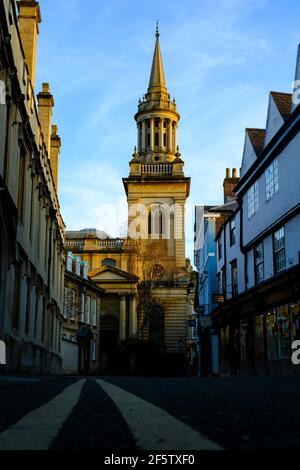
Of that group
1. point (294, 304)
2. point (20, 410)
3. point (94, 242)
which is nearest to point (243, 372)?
point (294, 304)

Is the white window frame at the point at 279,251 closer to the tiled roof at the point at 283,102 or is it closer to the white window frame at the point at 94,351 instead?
the tiled roof at the point at 283,102

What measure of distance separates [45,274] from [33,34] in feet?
34.9

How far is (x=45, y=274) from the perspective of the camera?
26.9m

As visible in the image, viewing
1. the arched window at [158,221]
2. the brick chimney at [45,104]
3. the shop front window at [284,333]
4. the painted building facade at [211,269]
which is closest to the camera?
the shop front window at [284,333]

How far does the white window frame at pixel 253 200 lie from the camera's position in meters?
25.1

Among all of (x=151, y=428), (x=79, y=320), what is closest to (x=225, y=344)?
(x=79, y=320)

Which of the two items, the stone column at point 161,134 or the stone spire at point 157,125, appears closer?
the stone spire at point 157,125

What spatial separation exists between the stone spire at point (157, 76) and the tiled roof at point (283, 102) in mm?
60966

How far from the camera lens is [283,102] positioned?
22.7 m

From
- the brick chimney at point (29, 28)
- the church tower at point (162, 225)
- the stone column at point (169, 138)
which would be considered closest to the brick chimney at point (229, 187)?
the brick chimney at point (29, 28)

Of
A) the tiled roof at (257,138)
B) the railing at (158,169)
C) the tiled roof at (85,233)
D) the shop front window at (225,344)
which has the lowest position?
the shop front window at (225,344)

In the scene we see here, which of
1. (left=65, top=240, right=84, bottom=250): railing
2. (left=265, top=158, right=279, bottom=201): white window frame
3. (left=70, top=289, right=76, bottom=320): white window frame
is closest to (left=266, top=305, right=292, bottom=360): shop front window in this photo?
(left=265, top=158, right=279, bottom=201): white window frame

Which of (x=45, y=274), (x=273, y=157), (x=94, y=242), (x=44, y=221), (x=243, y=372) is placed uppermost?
(x=94, y=242)
